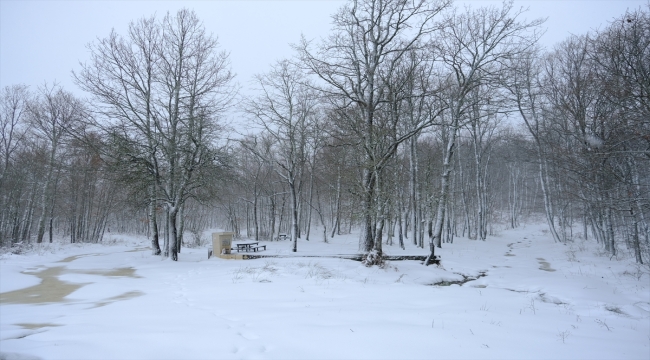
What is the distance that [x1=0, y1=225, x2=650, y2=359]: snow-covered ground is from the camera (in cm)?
386

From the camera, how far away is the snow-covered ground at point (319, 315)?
3.86 m

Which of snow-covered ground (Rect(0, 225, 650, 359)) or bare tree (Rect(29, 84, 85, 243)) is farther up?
bare tree (Rect(29, 84, 85, 243))

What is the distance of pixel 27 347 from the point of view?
136 inches

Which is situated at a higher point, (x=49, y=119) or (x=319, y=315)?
(x=49, y=119)

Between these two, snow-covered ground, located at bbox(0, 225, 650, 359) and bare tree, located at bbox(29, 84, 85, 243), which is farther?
bare tree, located at bbox(29, 84, 85, 243)

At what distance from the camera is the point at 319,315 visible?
5.57 meters

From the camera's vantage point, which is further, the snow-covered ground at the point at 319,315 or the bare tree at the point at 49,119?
the bare tree at the point at 49,119

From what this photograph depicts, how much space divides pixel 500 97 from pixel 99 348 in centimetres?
2098

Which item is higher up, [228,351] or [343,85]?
[343,85]

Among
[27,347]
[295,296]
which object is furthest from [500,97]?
[27,347]

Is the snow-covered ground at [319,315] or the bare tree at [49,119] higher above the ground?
the bare tree at [49,119]

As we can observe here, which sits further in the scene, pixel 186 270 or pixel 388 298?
pixel 186 270

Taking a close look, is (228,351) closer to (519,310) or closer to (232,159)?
(519,310)

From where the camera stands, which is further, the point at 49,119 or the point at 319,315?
the point at 49,119
